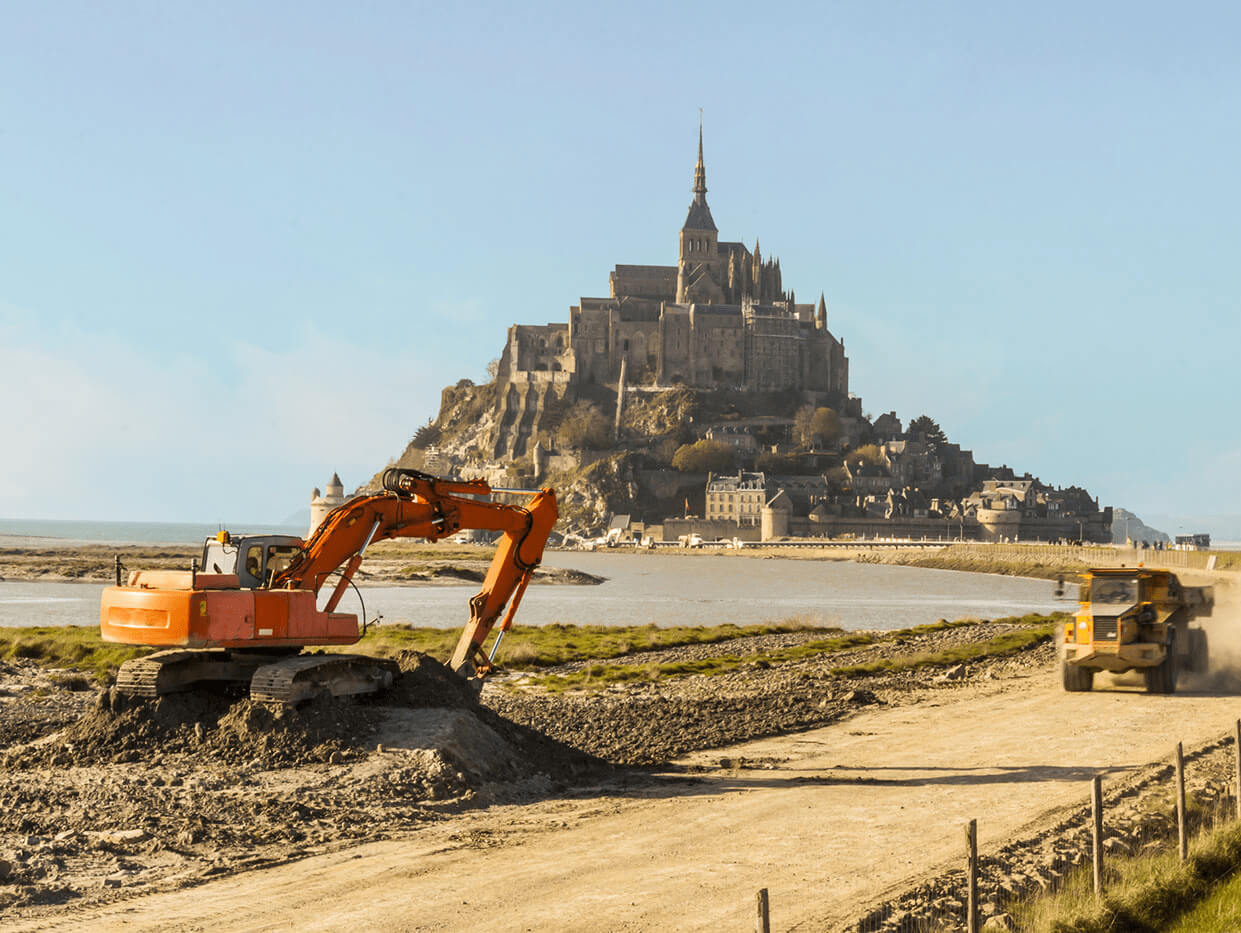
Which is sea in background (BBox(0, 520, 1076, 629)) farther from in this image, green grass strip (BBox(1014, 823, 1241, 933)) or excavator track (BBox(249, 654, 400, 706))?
green grass strip (BBox(1014, 823, 1241, 933))

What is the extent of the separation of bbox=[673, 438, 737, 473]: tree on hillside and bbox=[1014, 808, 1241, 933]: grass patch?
145 meters

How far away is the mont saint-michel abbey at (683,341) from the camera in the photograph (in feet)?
538

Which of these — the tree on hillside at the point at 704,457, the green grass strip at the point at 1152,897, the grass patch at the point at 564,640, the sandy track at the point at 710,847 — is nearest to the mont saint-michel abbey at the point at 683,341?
the tree on hillside at the point at 704,457

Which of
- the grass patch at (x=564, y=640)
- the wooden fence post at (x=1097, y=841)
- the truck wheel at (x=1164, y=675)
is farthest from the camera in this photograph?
the grass patch at (x=564, y=640)

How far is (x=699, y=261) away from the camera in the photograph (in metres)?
173

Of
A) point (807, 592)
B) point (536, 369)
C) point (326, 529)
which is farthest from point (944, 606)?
point (536, 369)

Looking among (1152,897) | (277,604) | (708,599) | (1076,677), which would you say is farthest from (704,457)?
(1152,897)

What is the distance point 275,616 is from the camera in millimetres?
15273

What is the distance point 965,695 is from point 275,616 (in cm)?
1463

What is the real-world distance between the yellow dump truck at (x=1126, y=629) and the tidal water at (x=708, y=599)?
1926cm

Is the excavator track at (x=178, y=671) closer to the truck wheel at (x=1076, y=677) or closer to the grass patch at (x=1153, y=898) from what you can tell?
the grass patch at (x=1153, y=898)

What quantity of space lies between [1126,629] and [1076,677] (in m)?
1.52

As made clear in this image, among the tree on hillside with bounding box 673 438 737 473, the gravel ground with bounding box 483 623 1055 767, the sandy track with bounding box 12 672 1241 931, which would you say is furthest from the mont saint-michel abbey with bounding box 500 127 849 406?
the sandy track with bounding box 12 672 1241 931

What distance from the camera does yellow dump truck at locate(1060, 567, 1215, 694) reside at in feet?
77.0
